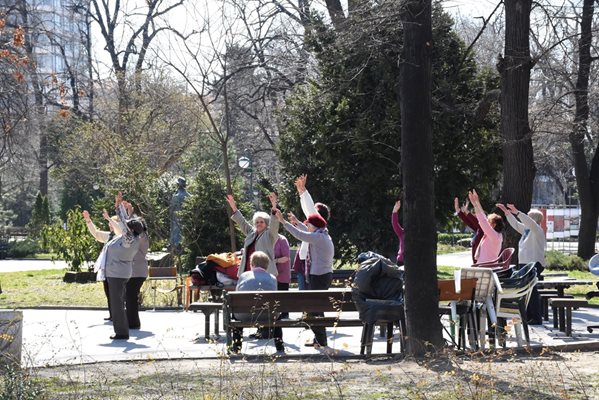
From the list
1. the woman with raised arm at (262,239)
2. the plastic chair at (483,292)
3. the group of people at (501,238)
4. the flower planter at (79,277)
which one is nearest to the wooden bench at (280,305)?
the plastic chair at (483,292)

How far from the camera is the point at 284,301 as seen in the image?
12492mm

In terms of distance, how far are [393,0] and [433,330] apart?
3.89 meters

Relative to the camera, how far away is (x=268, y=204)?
2725 cm

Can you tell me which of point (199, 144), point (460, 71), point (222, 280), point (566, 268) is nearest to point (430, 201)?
point (222, 280)

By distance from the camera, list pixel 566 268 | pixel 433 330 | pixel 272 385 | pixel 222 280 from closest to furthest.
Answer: pixel 272 385
pixel 433 330
pixel 222 280
pixel 566 268

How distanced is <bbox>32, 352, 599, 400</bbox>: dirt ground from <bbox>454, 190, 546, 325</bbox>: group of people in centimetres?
268

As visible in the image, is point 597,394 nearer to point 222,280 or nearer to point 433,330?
point 433,330

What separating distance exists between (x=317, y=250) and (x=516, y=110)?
7.49 m

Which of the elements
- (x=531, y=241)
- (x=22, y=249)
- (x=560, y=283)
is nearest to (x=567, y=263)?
(x=560, y=283)

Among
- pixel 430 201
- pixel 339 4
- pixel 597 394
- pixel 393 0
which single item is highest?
pixel 339 4

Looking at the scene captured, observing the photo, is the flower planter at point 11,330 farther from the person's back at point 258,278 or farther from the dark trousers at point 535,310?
the dark trousers at point 535,310

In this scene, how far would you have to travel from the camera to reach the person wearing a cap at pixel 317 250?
43.3 feet

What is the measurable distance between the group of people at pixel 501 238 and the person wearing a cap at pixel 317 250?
76.7 inches

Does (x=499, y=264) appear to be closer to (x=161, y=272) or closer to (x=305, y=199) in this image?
(x=305, y=199)
